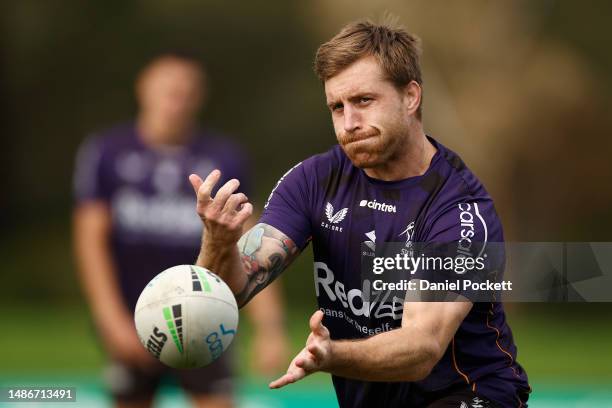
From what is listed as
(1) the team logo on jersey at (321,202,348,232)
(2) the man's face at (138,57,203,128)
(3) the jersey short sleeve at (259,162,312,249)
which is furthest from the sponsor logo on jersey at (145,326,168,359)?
(2) the man's face at (138,57,203,128)

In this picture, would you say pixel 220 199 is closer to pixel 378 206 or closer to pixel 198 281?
pixel 198 281

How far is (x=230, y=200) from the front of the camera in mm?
4664

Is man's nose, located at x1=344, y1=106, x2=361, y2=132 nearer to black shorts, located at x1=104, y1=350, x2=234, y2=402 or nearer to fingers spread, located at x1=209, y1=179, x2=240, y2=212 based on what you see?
fingers spread, located at x1=209, y1=179, x2=240, y2=212

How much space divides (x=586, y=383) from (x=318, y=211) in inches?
301

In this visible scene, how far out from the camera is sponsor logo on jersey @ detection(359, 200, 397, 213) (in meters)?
5.28

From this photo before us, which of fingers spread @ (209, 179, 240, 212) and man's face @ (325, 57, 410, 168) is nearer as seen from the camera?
fingers spread @ (209, 179, 240, 212)

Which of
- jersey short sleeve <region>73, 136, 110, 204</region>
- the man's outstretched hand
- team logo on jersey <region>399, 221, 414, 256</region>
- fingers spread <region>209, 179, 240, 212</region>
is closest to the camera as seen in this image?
the man's outstretched hand

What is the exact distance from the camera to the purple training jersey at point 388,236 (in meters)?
5.12

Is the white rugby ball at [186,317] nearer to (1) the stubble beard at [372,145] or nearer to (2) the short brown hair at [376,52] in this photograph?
(1) the stubble beard at [372,145]

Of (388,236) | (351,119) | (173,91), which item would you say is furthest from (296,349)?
(351,119)

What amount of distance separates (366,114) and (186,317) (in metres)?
1.44

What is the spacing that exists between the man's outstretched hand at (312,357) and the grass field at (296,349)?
18.7 ft

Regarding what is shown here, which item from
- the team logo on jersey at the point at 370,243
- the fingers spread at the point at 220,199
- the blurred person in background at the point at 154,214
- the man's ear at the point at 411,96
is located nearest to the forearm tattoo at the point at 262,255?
the team logo on jersey at the point at 370,243

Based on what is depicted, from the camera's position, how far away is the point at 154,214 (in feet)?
27.1
